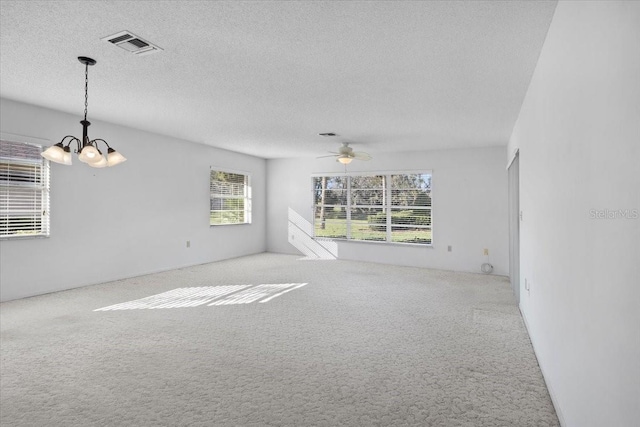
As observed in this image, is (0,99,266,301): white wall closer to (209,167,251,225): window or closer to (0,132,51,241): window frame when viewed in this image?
(0,132,51,241): window frame

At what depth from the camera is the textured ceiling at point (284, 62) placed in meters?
2.42

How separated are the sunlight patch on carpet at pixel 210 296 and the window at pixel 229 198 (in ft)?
9.00

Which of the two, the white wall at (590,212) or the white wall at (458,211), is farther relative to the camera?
the white wall at (458,211)

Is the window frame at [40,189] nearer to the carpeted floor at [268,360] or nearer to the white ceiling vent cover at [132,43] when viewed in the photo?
the carpeted floor at [268,360]

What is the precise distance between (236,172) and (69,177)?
3.65 m

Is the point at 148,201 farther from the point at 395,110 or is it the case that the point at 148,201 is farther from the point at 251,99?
the point at 395,110

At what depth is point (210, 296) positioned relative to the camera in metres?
5.00

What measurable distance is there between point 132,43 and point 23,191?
3164 mm

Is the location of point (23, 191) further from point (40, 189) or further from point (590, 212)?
point (590, 212)

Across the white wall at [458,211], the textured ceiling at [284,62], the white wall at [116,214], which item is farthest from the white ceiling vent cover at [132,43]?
the white wall at [458,211]

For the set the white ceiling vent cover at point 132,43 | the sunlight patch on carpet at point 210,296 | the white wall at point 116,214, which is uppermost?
the white ceiling vent cover at point 132,43

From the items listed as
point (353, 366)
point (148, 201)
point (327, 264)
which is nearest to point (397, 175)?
point (327, 264)

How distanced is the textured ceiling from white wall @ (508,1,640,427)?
0.65 meters

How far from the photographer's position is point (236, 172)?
8.45 metres
